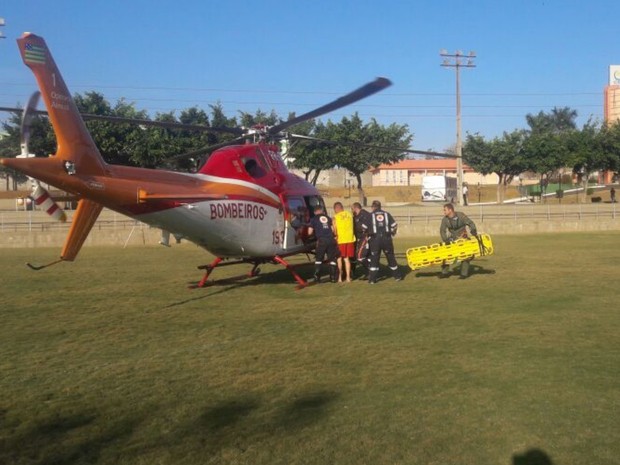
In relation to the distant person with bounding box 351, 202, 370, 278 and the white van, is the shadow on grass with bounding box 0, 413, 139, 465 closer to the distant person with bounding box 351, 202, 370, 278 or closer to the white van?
the distant person with bounding box 351, 202, 370, 278

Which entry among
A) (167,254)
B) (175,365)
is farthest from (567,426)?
(167,254)

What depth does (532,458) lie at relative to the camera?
4652 mm

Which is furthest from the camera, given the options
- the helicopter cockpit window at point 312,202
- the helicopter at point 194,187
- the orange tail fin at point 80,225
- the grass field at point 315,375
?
the helicopter cockpit window at point 312,202

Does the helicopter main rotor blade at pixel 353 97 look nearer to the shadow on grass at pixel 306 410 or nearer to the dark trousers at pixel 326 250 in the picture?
the dark trousers at pixel 326 250

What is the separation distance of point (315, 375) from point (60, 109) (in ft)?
18.2

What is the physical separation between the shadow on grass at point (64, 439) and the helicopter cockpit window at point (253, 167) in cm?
807

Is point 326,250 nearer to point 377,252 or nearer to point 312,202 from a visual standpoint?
point 377,252

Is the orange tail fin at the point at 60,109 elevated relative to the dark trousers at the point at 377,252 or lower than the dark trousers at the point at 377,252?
elevated

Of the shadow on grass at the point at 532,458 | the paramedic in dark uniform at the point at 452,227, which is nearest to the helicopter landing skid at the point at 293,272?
the paramedic in dark uniform at the point at 452,227

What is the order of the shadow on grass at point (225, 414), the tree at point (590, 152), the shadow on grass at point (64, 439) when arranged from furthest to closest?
the tree at point (590, 152)
the shadow on grass at point (225, 414)
the shadow on grass at point (64, 439)

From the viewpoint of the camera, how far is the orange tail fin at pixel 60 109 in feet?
29.6

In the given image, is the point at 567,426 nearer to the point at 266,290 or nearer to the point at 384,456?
the point at 384,456

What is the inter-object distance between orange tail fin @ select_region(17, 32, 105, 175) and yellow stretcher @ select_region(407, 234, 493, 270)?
7.42 m

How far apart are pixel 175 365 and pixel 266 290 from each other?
615 cm
